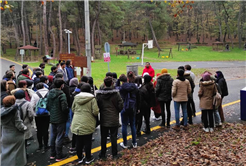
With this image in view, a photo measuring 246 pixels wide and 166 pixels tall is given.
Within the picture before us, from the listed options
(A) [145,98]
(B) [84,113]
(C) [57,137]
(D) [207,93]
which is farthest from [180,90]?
(C) [57,137]

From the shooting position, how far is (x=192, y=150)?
4.85 meters

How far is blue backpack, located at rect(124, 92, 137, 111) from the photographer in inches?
206

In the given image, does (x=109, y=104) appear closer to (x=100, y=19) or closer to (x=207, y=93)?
(x=207, y=93)

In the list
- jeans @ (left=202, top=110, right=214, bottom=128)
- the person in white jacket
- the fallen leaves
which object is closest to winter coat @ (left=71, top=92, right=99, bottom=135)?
the fallen leaves

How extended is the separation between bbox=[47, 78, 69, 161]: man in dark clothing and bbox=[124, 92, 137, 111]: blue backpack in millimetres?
1385

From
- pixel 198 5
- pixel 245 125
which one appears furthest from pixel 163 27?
pixel 245 125

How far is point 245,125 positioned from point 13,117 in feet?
20.6

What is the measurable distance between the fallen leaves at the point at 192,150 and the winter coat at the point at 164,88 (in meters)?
1.03

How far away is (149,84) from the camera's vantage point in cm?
609

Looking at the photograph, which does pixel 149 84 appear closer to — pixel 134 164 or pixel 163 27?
pixel 134 164

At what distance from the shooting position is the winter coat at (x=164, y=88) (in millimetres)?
6492

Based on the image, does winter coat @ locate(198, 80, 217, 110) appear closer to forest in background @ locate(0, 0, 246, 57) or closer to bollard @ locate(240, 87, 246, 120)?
bollard @ locate(240, 87, 246, 120)

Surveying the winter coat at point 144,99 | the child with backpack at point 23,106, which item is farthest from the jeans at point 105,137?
the child with backpack at point 23,106

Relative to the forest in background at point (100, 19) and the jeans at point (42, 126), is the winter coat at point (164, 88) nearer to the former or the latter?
the jeans at point (42, 126)
